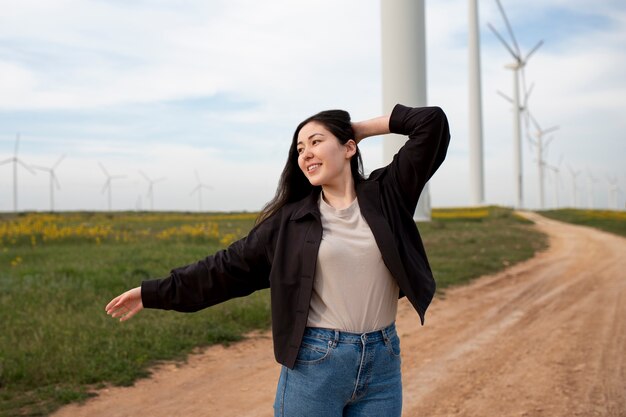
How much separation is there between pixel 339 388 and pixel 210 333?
18.2ft

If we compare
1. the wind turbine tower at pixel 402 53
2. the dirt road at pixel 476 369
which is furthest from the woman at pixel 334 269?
the wind turbine tower at pixel 402 53

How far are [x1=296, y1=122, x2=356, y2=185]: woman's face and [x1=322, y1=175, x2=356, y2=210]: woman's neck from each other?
1.1 inches

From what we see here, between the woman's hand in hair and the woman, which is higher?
the woman's hand in hair

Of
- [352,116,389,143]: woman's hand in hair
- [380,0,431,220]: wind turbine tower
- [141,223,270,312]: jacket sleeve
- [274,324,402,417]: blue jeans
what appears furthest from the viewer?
[380,0,431,220]: wind turbine tower

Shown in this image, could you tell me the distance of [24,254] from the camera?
14727 mm

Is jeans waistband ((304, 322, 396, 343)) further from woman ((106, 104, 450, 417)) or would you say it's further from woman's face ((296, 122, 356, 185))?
woman's face ((296, 122, 356, 185))

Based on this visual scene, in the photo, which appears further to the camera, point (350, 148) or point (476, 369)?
point (476, 369)

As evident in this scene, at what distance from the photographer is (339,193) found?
2674mm

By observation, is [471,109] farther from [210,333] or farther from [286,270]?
[286,270]

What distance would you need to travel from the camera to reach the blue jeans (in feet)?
7.74

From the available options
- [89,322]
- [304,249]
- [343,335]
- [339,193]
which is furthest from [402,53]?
[343,335]

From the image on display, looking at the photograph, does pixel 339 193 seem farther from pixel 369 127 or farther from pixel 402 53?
pixel 402 53

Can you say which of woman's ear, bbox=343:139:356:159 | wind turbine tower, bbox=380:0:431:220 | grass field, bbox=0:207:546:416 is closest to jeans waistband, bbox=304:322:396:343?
woman's ear, bbox=343:139:356:159

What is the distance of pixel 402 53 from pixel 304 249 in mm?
20668
